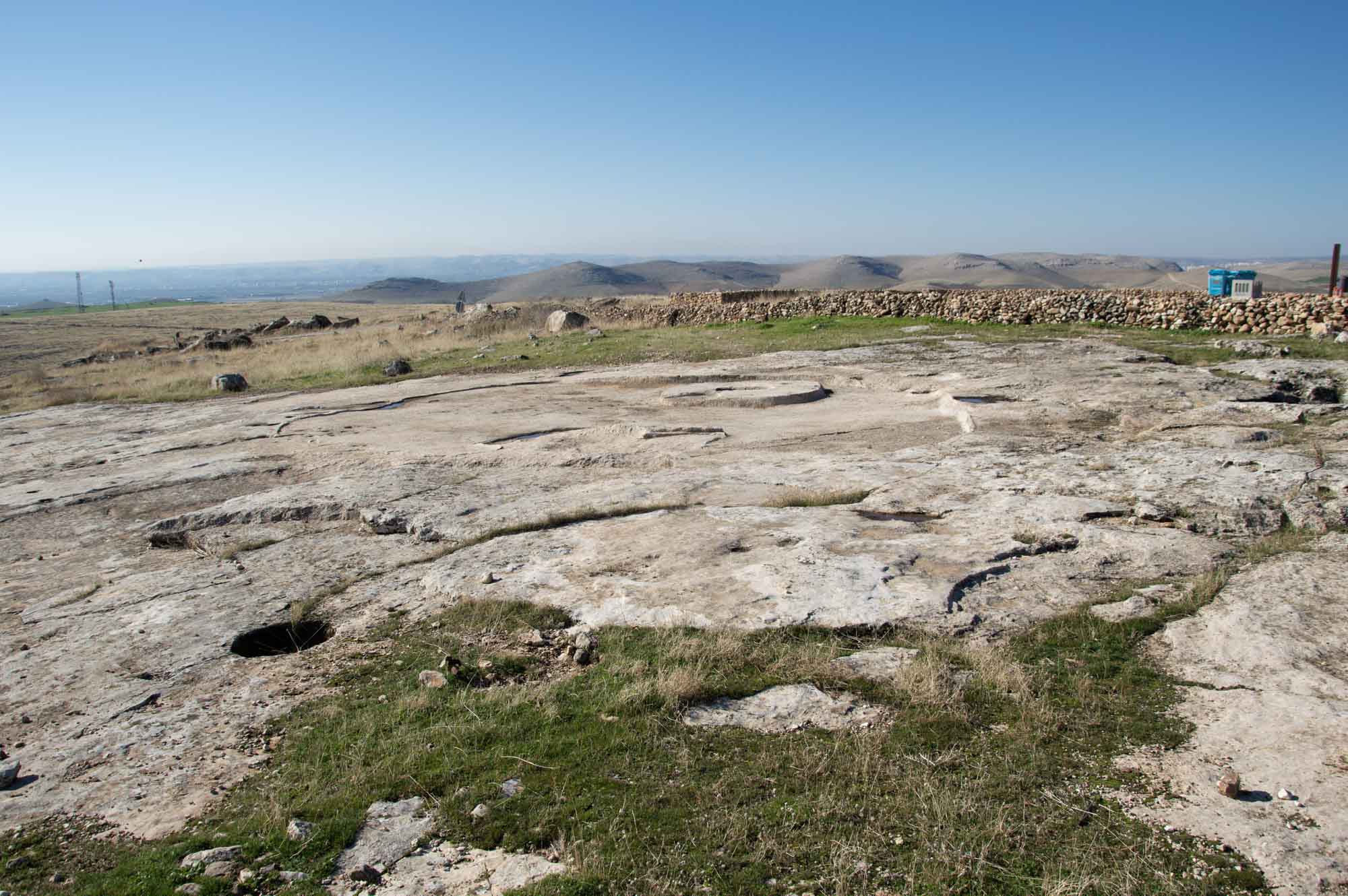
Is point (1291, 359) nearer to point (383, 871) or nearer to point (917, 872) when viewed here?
point (917, 872)

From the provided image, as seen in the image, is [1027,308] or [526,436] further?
[1027,308]

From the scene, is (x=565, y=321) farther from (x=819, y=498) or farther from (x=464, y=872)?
(x=464, y=872)

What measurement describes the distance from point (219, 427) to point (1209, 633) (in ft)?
38.1

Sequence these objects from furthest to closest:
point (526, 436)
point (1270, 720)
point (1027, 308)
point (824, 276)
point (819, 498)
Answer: point (824, 276) → point (1027, 308) → point (526, 436) → point (819, 498) → point (1270, 720)

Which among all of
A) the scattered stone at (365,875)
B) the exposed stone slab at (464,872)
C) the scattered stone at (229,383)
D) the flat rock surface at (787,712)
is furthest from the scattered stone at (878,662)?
the scattered stone at (229,383)

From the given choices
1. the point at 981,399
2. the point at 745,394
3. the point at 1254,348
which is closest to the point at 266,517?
the point at 745,394

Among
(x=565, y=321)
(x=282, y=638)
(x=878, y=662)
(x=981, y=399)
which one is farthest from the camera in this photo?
(x=565, y=321)

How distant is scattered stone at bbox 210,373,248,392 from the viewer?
1698 centimetres

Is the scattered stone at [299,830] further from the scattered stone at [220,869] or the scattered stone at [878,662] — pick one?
the scattered stone at [878,662]

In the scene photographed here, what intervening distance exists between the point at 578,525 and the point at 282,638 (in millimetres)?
2138

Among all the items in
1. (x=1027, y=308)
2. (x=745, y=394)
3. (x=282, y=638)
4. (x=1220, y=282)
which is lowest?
(x=282, y=638)

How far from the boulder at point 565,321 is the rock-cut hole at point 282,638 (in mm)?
19525

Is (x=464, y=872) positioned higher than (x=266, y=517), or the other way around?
(x=266, y=517)

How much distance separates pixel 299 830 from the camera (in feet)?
10.4
